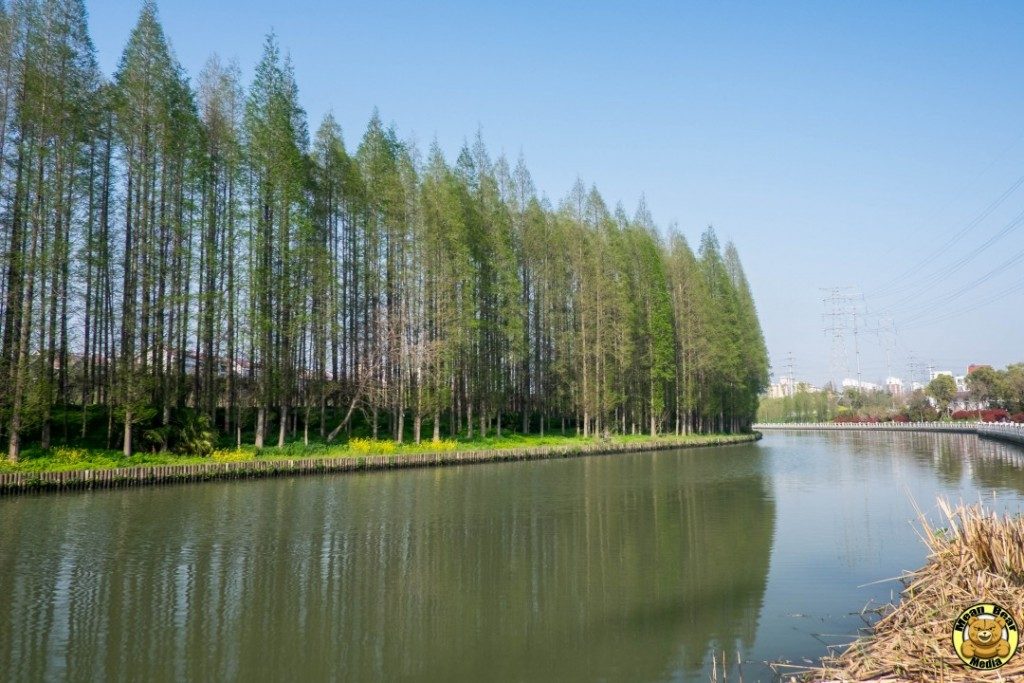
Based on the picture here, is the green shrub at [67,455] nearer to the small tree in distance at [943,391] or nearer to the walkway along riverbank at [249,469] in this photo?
the walkway along riverbank at [249,469]

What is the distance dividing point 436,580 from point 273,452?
19031mm

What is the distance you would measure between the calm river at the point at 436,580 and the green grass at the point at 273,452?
2.94 m

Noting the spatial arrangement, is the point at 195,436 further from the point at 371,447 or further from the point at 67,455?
the point at 371,447

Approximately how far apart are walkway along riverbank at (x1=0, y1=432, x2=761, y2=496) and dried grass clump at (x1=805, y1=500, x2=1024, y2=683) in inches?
826

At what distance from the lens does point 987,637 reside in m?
5.11

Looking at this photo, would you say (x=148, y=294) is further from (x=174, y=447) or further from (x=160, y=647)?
(x=160, y=647)

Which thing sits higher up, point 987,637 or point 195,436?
point 195,436

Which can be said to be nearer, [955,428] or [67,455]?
[67,455]

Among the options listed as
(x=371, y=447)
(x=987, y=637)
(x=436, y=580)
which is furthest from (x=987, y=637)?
(x=371, y=447)

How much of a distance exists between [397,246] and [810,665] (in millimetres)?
30787

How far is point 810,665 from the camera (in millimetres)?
7219

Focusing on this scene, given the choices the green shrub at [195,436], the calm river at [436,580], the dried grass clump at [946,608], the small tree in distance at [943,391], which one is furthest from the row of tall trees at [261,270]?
the small tree in distance at [943,391]

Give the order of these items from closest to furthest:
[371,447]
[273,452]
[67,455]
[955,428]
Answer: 1. [67,455]
2. [273,452]
3. [371,447]
4. [955,428]

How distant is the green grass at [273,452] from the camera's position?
21.9 meters
